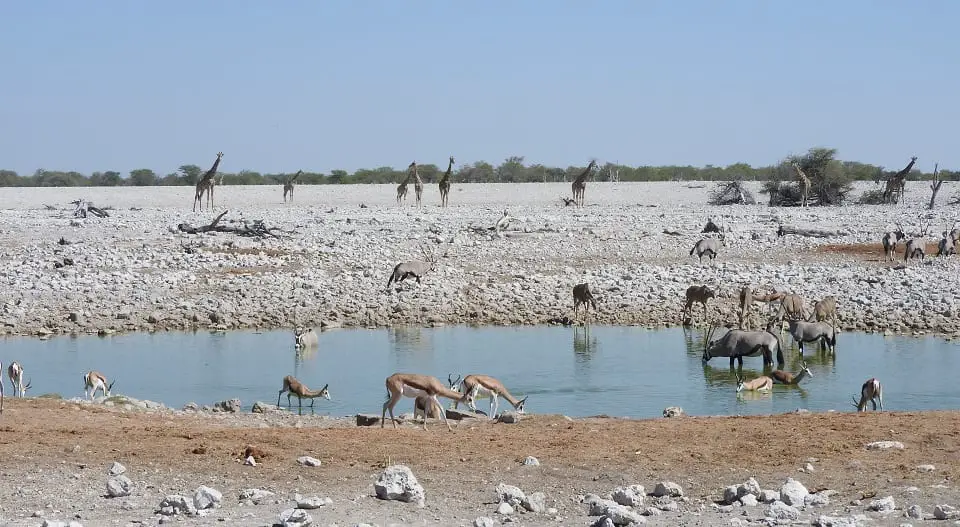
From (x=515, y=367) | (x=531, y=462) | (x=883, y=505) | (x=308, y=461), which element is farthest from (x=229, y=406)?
(x=883, y=505)

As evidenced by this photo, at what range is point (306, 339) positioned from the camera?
18.5m

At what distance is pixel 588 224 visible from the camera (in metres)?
32.2

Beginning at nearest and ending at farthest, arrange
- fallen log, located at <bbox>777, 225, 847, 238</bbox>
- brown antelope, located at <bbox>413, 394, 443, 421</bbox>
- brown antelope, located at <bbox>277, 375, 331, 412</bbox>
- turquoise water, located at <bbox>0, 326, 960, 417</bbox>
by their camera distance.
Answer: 1. brown antelope, located at <bbox>413, 394, 443, 421</bbox>
2. brown antelope, located at <bbox>277, 375, 331, 412</bbox>
3. turquoise water, located at <bbox>0, 326, 960, 417</bbox>
4. fallen log, located at <bbox>777, 225, 847, 238</bbox>

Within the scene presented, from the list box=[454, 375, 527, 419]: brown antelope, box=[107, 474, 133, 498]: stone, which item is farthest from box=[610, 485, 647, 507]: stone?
box=[454, 375, 527, 419]: brown antelope

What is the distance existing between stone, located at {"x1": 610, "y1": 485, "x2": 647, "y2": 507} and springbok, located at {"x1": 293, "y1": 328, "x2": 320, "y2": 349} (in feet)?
35.4

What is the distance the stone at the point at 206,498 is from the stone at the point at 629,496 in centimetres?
254

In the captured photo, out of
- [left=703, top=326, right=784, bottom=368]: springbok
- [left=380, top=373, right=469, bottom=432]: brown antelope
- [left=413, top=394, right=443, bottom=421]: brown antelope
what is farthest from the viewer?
[left=703, top=326, right=784, bottom=368]: springbok

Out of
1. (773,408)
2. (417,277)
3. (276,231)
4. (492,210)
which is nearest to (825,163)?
(492,210)

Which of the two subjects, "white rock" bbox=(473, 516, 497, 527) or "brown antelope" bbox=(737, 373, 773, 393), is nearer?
"white rock" bbox=(473, 516, 497, 527)

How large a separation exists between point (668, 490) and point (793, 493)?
2.66 feet

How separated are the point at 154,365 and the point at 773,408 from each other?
851 cm

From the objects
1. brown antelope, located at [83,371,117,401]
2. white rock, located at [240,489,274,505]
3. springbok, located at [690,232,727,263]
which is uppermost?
springbok, located at [690,232,727,263]

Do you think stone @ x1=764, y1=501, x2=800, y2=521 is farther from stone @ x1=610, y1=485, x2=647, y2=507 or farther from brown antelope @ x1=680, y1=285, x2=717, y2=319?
brown antelope @ x1=680, y1=285, x2=717, y2=319

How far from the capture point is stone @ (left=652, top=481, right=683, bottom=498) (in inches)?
324
